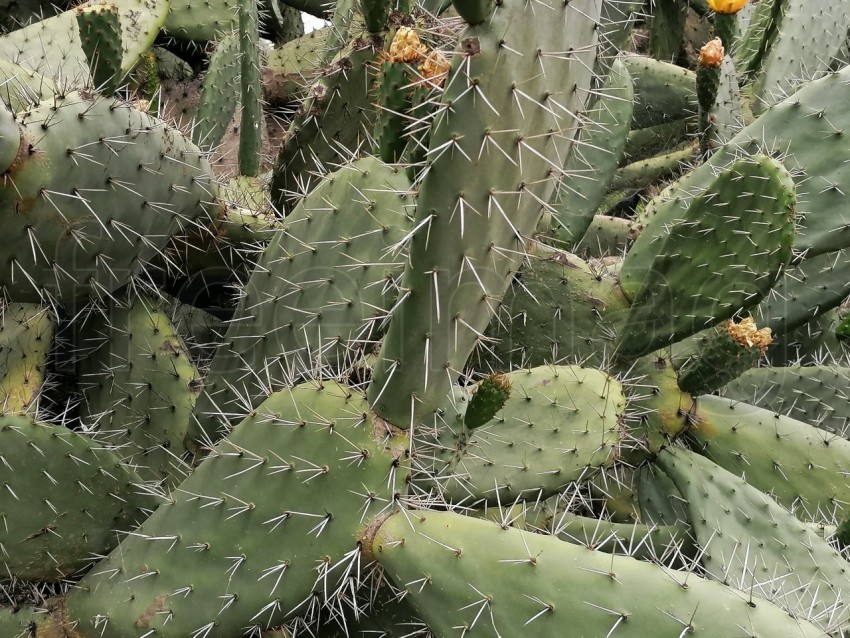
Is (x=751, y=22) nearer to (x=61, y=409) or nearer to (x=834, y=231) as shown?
(x=834, y=231)

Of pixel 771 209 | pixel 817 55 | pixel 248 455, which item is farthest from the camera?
pixel 817 55

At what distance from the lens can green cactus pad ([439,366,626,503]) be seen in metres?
1.58

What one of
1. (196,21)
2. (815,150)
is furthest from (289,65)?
(815,150)

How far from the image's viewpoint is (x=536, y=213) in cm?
115

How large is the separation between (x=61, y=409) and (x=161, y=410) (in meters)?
0.36

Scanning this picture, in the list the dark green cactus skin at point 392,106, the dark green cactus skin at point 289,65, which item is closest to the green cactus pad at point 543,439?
the dark green cactus skin at point 392,106

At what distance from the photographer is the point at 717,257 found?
173 cm

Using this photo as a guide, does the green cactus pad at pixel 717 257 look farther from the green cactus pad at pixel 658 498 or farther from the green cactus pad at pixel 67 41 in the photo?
the green cactus pad at pixel 67 41

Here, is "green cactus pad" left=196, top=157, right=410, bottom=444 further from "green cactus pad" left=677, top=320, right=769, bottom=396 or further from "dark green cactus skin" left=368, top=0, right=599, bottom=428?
"green cactus pad" left=677, top=320, right=769, bottom=396

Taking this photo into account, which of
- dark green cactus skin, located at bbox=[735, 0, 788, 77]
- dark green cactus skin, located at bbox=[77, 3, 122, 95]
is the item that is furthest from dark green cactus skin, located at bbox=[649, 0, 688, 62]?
dark green cactus skin, located at bbox=[77, 3, 122, 95]

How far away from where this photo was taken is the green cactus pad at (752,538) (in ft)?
5.33

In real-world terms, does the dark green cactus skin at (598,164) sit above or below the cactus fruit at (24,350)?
above

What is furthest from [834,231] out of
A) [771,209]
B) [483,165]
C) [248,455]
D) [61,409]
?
[61,409]

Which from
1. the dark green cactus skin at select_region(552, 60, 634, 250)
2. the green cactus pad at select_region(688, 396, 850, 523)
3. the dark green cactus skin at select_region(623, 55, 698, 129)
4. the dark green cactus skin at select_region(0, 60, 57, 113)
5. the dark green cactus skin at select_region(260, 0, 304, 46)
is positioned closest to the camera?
the dark green cactus skin at select_region(0, 60, 57, 113)
